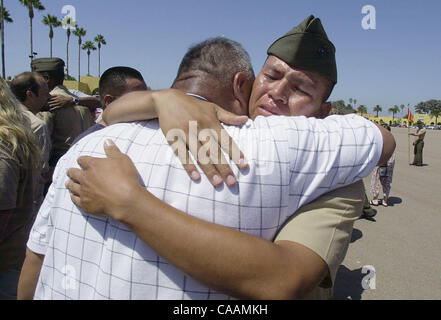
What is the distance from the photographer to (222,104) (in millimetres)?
1437

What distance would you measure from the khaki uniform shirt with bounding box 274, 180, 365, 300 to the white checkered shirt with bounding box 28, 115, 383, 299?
0.12ft

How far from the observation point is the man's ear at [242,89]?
1470 millimetres

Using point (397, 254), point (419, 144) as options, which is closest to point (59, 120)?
point (397, 254)

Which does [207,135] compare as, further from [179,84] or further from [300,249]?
[300,249]

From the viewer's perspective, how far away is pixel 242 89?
152cm

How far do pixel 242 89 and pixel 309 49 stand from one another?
1.82 feet

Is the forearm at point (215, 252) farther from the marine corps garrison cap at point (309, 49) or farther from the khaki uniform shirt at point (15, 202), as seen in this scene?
the khaki uniform shirt at point (15, 202)

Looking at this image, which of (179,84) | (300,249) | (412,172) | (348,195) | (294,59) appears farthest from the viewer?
(412,172)

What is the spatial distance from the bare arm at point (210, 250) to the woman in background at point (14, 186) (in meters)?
1.47

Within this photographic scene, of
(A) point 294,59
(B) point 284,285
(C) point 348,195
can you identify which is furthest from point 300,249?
(A) point 294,59

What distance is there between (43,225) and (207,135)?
866 mm

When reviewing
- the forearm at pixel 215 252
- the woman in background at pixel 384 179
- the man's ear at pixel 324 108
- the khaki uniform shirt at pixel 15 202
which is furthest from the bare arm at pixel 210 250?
the woman in background at pixel 384 179

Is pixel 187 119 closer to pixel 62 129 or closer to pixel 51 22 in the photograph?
pixel 62 129

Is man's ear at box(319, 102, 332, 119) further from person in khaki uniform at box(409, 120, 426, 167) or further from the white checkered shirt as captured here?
person in khaki uniform at box(409, 120, 426, 167)
